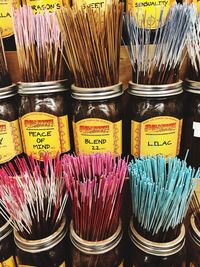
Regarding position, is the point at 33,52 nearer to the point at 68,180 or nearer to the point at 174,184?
the point at 68,180

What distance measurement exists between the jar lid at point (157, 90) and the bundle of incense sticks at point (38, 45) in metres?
0.21

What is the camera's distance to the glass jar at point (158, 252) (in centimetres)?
57

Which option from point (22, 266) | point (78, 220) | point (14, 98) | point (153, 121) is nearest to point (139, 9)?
point (153, 121)

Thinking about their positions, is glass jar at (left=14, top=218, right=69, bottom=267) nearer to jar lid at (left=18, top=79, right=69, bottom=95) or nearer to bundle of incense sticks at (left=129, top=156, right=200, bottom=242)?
bundle of incense sticks at (left=129, top=156, right=200, bottom=242)

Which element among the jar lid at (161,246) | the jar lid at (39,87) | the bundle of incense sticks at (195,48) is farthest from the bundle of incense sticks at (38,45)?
the jar lid at (161,246)

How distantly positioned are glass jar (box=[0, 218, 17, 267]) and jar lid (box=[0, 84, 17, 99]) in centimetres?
32

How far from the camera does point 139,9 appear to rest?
653 mm

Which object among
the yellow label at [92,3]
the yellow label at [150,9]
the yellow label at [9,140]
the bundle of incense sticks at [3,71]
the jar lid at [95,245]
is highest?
the yellow label at [92,3]

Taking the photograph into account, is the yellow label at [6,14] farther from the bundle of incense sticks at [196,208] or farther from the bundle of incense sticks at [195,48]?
the bundle of incense sticks at [196,208]

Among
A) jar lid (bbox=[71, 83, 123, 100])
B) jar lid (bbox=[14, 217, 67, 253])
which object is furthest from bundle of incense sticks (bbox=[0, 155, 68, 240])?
jar lid (bbox=[71, 83, 123, 100])

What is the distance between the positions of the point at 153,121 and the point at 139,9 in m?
0.28

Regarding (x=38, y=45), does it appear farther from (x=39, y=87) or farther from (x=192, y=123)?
(x=192, y=123)

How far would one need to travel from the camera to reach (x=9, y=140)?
2.26 feet

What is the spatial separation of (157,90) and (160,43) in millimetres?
110
